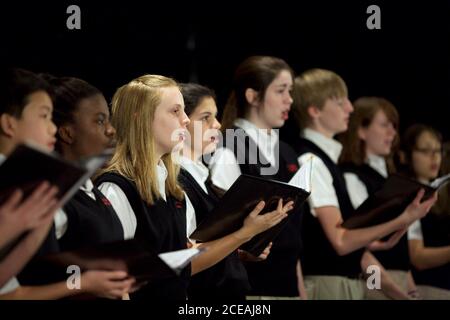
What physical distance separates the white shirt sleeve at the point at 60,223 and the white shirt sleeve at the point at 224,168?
103cm

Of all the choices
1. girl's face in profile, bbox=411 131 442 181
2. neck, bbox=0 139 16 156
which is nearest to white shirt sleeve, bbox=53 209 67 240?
neck, bbox=0 139 16 156

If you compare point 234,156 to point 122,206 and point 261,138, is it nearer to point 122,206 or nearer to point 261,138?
point 261,138

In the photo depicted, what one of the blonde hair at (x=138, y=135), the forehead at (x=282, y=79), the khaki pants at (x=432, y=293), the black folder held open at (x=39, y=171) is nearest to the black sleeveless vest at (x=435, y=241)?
the khaki pants at (x=432, y=293)

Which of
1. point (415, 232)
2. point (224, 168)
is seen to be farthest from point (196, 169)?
point (415, 232)

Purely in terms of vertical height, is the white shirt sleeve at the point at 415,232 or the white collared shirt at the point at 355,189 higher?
the white collared shirt at the point at 355,189

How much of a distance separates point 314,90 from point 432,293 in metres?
1.24

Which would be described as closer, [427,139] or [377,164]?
[377,164]

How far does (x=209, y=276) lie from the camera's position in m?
3.14

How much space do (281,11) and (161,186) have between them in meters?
2.02

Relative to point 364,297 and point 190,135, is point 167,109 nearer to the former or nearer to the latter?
point 190,135

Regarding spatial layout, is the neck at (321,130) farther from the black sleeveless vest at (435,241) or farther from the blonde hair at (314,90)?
the black sleeveless vest at (435,241)

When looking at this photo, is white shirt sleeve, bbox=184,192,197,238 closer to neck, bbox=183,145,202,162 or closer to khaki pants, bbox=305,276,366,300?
neck, bbox=183,145,202,162

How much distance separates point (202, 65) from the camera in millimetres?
4449

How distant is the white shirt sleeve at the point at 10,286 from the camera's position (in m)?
2.14
